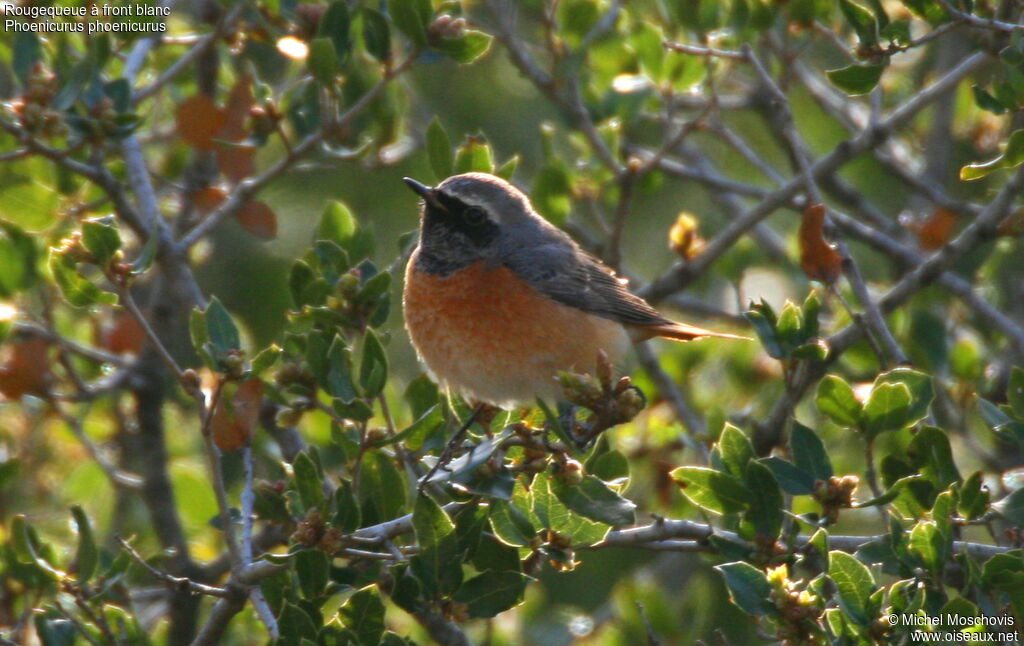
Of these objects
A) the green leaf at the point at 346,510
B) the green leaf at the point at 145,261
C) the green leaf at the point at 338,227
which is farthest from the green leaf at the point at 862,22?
the green leaf at the point at 145,261

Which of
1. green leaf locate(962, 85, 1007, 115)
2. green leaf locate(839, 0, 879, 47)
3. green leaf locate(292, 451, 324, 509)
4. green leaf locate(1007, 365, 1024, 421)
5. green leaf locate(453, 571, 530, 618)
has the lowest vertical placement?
green leaf locate(453, 571, 530, 618)

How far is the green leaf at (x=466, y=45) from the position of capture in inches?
190

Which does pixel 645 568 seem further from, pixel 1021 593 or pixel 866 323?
pixel 1021 593

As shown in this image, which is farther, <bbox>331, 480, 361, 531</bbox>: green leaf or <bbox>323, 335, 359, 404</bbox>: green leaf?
<bbox>323, 335, 359, 404</bbox>: green leaf

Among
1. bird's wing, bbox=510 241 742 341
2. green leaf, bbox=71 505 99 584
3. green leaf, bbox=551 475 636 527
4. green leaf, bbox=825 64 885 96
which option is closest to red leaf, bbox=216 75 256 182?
bird's wing, bbox=510 241 742 341

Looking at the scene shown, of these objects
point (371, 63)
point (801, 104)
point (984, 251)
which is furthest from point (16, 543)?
point (801, 104)

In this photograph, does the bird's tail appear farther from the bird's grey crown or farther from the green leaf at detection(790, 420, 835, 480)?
the green leaf at detection(790, 420, 835, 480)

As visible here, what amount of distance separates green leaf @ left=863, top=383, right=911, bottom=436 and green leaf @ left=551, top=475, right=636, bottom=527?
2.93 feet

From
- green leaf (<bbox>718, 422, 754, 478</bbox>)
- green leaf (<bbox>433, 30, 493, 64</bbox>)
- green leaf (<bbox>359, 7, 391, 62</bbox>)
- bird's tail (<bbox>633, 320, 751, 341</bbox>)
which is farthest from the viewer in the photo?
bird's tail (<bbox>633, 320, 751, 341</bbox>)

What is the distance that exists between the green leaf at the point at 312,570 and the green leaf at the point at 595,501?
2.56 feet

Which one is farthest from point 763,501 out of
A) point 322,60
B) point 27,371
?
point 27,371

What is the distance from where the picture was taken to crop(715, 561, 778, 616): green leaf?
328cm

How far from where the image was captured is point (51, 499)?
22.2ft

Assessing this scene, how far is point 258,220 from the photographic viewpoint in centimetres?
520
